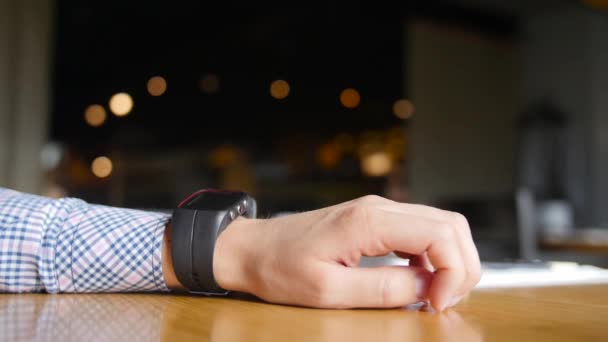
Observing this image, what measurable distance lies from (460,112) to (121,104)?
2.65 meters

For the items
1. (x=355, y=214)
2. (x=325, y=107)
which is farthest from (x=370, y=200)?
(x=325, y=107)

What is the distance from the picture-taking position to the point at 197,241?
0.48 m

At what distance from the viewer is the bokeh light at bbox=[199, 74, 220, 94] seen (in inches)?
125

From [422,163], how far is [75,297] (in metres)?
4.02

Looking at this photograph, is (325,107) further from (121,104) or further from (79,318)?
(79,318)

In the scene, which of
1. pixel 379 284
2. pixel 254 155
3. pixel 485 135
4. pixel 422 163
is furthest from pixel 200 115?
pixel 379 284

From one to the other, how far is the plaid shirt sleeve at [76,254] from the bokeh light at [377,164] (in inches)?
135

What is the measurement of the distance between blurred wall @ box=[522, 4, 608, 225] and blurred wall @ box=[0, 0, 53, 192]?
11.6ft

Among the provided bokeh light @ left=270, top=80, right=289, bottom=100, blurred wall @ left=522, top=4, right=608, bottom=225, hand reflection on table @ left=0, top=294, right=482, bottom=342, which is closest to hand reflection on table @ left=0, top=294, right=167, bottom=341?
hand reflection on table @ left=0, top=294, right=482, bottom=342

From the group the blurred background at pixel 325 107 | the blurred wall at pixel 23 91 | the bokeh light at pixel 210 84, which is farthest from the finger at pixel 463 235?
the bokeh light at pixel 210 84

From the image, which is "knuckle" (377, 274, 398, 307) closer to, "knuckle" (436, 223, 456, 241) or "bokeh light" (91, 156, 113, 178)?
"knuckle" (436, 223, 456, 241)

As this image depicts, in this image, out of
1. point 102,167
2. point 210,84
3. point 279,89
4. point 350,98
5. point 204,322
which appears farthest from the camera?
point 350,98

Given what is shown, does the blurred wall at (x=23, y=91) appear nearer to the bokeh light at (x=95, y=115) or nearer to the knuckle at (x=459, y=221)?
the bokeh light at (x=95, y=115)

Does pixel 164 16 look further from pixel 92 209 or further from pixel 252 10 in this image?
pixel 92 209
